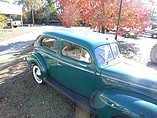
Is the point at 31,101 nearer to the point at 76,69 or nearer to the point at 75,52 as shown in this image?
the point at 76,69

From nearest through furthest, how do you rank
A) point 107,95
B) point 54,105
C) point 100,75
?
point 107,95 → point 100,75 → point 54,105

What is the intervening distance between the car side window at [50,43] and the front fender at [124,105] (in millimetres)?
1738

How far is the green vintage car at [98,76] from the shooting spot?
7.71 feet

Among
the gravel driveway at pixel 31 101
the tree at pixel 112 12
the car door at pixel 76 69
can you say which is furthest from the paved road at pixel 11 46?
the car door at pixel 76 69

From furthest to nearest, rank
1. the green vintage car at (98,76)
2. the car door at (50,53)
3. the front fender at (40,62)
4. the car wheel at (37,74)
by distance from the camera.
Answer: the car wheel at (37,74), the front fender at (40,62), the car door at (50,53), the green vintage car at (98,76)

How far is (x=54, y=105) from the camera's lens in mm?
3576

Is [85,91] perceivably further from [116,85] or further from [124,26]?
[124,26]

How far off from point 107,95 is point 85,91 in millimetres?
703

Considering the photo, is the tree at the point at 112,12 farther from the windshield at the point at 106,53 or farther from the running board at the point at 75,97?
the running board at the point at 75,97

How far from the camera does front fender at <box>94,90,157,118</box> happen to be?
213cm

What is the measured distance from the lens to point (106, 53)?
10.2ft

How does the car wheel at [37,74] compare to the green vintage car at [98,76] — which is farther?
the car wheel at [37,74]

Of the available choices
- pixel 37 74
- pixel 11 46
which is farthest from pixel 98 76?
pixel 11 46

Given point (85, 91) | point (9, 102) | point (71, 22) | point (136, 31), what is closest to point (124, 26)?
point (136, 31)
